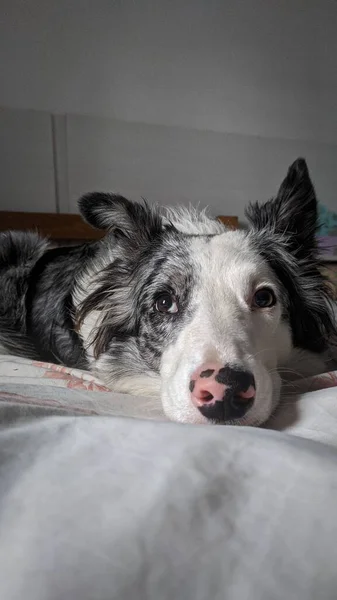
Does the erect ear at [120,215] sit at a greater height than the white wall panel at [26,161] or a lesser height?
lesser

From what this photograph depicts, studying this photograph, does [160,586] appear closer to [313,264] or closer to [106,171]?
[313,264]

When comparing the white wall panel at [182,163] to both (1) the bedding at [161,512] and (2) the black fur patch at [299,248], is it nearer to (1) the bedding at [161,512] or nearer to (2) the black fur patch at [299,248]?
(2) the black fur patch at [299,248]

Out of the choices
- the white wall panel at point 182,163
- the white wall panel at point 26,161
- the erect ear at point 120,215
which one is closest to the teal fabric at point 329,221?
A: the white wall panel at point 182,163

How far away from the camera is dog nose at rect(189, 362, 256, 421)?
2.78 feet

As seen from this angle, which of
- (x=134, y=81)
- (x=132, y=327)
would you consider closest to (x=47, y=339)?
(x=132, y=327)

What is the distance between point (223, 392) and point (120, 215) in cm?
86

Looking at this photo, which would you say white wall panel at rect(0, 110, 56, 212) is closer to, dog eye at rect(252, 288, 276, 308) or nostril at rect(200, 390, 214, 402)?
dog eye at rect(252, 288, 276, 308)

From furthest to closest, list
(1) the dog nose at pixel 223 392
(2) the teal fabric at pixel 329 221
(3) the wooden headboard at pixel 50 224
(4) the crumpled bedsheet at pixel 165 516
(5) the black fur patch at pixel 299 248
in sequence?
(2) the teal fabric at pixel 329 221, (3) the wooden headboard at pixel 50 224, (5) the black fur patch at pixel 299 248, (1) the dog nose at pixel 223 392, (4) the crumpled bedsheet at pixel 165 516

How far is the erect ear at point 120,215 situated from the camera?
1.50 meters

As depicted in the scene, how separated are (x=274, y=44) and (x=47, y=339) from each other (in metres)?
4.49

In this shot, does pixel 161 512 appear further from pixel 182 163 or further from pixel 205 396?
pixel 182 163

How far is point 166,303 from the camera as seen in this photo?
1289 millimetres

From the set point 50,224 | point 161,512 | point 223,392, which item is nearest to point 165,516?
point 161,512

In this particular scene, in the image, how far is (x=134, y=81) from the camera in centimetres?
426
